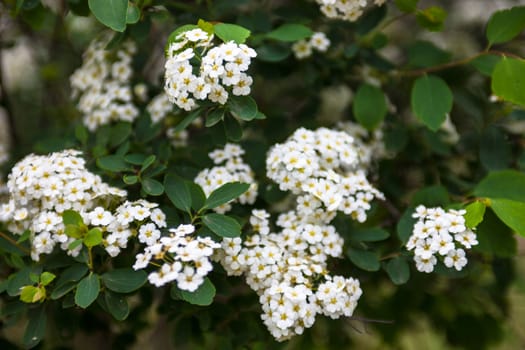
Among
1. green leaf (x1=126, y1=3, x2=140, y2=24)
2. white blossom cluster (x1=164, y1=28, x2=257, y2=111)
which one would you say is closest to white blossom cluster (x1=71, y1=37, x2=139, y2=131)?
green leaf (x1=126, y1=3, x2=140, y2=24)

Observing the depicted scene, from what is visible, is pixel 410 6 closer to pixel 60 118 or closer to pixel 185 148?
pixel 185 148

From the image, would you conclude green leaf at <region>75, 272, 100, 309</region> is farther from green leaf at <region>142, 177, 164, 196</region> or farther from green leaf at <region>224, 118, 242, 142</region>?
green leaf at <region>224, 118, 242, 142</region>

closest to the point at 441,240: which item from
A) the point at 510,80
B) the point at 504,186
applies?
the point at 504,186

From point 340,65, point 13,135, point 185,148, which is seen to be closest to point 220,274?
point 185,148

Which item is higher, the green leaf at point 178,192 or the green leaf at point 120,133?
the green leaf at point 178,192

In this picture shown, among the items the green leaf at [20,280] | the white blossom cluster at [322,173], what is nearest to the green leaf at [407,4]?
the white blossom cluster at [322,173]

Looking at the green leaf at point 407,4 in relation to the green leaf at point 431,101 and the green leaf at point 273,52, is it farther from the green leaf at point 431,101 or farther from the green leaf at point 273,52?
the green leaf at point 273,52

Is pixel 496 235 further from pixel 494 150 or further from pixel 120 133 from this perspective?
pixel 120 133
